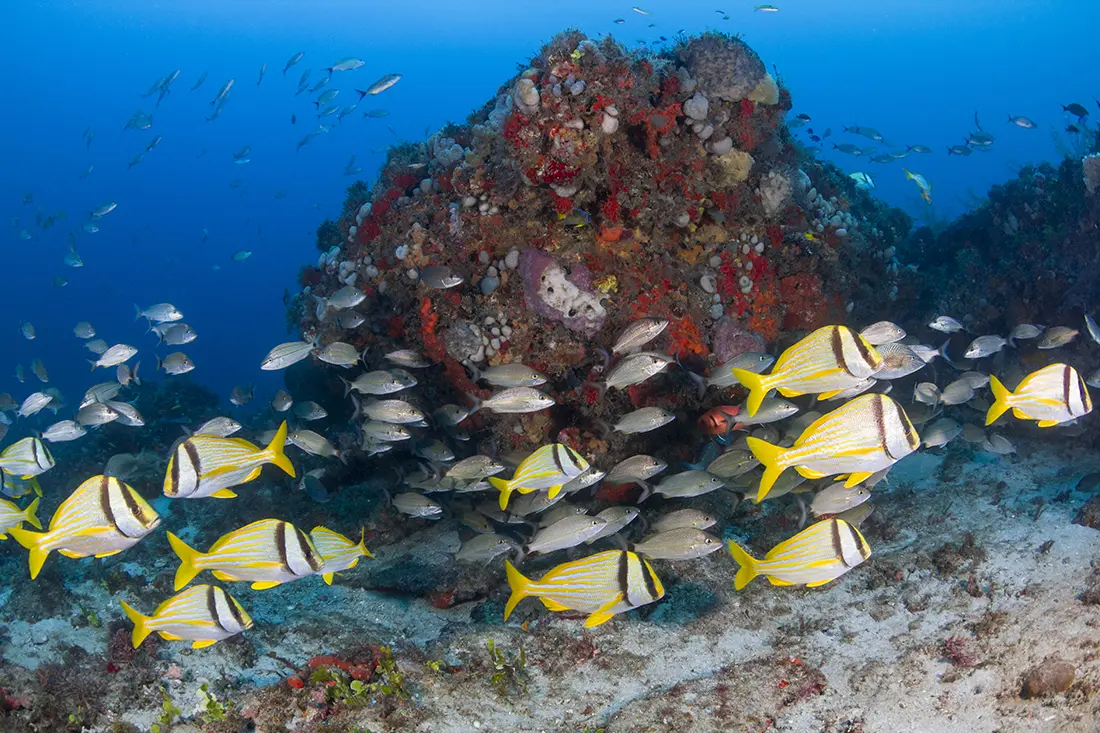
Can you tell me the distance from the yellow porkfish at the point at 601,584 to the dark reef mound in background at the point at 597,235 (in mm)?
3496

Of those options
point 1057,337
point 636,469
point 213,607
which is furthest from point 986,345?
point 213,607

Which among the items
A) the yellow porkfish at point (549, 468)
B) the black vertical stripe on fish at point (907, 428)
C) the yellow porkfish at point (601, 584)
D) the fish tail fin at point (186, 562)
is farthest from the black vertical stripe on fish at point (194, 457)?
the black vertical stripe on fish at point (907, 428)

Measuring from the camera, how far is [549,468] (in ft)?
16.8

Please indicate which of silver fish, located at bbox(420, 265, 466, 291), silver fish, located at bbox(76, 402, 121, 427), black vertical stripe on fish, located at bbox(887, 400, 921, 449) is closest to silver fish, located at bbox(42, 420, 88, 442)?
silver fish, located at bbox(76, 402, 121, 427)

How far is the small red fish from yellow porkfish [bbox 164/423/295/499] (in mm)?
5295

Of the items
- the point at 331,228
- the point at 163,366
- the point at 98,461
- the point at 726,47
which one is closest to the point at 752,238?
the point at 726,47

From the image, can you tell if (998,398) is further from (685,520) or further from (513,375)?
(513,375)

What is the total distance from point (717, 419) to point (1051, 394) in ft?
12.1

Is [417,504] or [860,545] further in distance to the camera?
[417,504]

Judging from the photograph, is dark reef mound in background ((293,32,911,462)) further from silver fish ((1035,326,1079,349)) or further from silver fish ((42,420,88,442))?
silver fish ((42,420,88,442))

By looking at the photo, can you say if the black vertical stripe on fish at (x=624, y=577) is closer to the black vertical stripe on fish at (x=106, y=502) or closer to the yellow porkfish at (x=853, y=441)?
the yellow porkfish at (x=853, y=441)

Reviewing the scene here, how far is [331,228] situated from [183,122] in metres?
121

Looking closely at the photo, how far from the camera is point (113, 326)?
62.1m

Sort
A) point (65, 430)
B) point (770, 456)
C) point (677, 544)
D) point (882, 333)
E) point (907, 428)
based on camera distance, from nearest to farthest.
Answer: point (907, 428) → point (770, 456) → point (677, 544) → point (882, 333) → point (65, 430)
